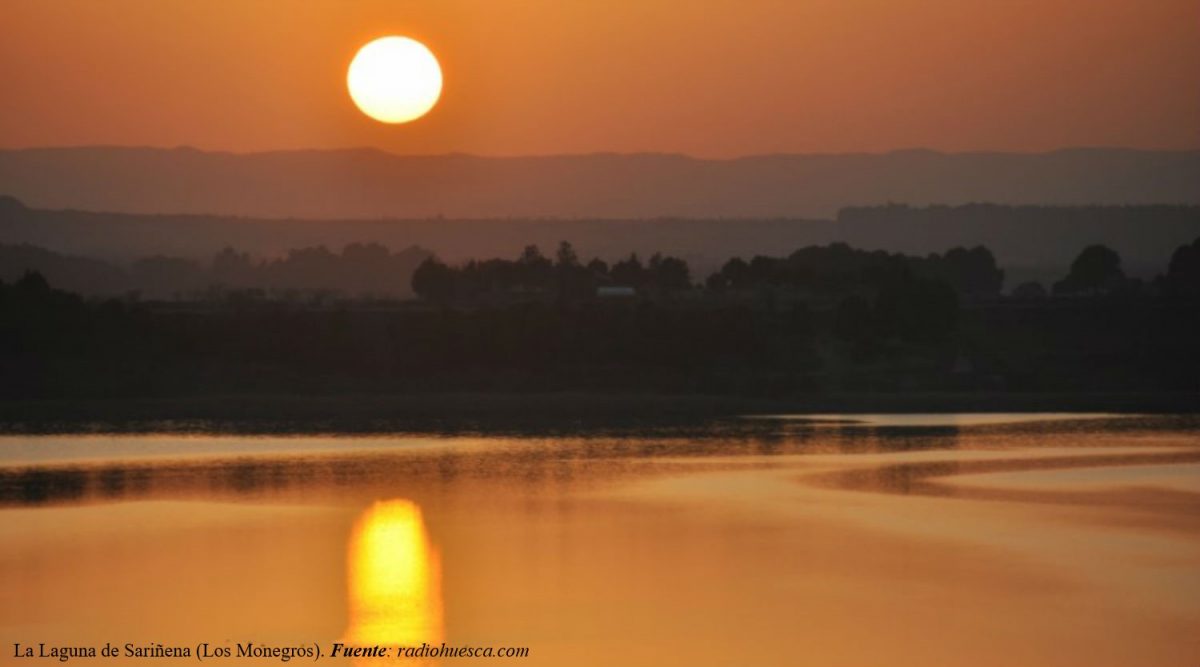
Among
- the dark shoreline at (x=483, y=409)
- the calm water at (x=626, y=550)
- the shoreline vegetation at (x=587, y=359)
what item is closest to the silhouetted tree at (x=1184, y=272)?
the shoreline vegetation at (x=587, y=359)

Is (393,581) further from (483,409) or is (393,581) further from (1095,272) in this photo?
(1095,272)

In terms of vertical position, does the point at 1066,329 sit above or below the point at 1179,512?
above

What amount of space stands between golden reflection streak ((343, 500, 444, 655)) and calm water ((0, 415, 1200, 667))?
0.08 meters

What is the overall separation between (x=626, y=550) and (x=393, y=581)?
4994 millimetres

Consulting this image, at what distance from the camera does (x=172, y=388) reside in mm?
78438

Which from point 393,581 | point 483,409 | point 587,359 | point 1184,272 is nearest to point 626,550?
point 393,581

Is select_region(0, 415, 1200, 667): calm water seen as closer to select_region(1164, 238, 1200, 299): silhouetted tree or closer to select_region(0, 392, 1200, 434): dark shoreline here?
select_region(0, 392, 1200, 434): dark shoreline

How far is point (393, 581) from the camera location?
30.3m

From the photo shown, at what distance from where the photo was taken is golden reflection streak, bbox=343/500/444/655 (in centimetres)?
2595

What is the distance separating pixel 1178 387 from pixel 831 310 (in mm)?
19566

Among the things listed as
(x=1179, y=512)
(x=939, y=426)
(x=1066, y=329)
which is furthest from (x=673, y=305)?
(x=1179, y=512)

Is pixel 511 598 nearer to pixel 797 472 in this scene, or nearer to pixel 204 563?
pixel 204 563

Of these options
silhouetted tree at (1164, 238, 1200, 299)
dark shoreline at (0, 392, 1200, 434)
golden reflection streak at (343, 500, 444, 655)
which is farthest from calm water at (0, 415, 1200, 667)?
silhouetted tree at (1164, 238, 1200, 299)

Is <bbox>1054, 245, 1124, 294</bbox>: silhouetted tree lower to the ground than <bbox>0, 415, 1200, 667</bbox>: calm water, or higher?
higher
